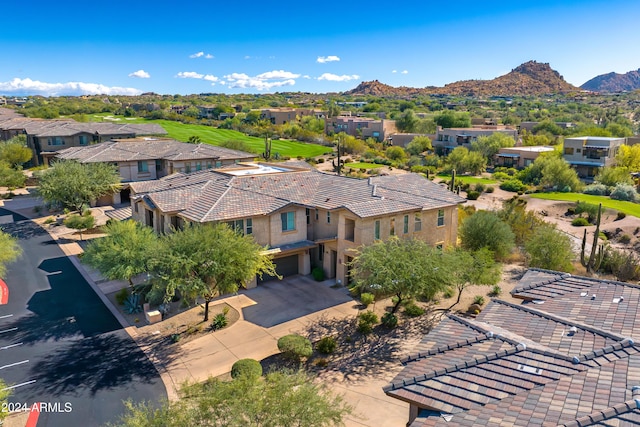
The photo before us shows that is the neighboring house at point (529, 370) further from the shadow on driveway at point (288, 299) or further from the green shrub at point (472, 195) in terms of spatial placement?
the green shrub at point (472, 195)

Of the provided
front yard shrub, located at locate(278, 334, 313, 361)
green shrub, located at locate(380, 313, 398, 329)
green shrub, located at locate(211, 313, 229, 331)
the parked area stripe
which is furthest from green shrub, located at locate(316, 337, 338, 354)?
the parked area stripe

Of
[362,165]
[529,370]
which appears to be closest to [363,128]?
[362,165]

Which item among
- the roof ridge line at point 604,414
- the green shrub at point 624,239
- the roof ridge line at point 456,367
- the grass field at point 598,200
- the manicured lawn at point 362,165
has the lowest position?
the green shrub at point 624,239

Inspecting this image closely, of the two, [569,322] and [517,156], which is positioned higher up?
[569,322]

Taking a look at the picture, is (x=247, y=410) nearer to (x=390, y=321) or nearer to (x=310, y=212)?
(x=390, y=321)

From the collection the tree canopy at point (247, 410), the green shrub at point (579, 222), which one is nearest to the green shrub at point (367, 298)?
the tree canopy at point (247, 410)

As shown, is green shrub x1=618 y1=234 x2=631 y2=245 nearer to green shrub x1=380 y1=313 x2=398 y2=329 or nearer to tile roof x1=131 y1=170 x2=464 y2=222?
tile roof x1=131 y1=170 x2=464 y2=222
